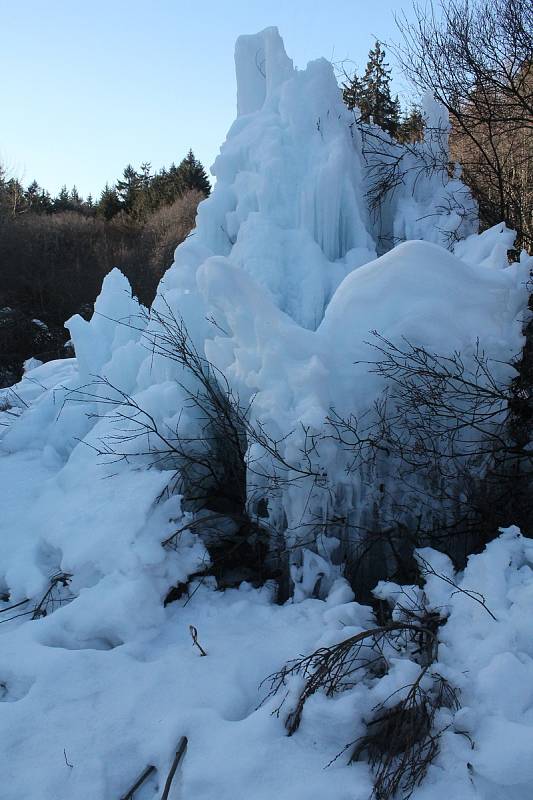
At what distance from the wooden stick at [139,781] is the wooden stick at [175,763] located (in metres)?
0.13

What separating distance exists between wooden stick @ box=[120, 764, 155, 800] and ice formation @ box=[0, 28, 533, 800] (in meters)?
0.05

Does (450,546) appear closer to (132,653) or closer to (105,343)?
(132,653)

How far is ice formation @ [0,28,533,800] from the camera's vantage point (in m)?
3.04

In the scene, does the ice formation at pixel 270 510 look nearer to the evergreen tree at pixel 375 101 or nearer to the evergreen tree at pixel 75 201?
the evergreen tree at pixel 375 101

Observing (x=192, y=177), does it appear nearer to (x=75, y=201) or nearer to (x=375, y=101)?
(x=75, y=201)

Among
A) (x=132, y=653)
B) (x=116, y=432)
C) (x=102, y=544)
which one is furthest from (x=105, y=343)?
(x=132, y=653)

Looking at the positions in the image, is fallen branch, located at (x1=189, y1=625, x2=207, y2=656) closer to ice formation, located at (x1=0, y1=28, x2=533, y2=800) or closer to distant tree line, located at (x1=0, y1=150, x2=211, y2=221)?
ice formation, located at (x1=0, y1=28, x2=533, y2=800)

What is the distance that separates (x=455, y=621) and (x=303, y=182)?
15.2ft

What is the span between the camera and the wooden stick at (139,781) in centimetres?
297

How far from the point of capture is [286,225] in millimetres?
6371

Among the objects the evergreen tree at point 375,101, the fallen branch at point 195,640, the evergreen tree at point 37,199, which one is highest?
the evergreen tree at point 37,199

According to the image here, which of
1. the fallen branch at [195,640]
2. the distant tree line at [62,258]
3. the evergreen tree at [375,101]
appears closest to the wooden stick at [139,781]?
the fallen branch at [195,640]

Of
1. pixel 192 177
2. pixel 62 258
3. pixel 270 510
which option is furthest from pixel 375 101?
pixel 192 177

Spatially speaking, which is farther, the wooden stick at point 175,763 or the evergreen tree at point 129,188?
the evergreen tree at point 129,188
